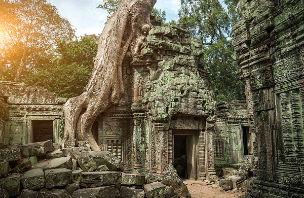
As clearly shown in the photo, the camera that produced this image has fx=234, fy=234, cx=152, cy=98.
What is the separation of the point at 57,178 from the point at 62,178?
0.08m

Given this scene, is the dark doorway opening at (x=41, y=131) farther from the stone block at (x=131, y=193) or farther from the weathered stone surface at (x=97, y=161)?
the stone block at (x=131, y=193)

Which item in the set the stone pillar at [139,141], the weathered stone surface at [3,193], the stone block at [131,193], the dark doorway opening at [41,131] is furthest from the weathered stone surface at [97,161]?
the dark doorway opening at [41,131]

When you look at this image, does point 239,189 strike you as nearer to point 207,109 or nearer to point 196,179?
point 196,179

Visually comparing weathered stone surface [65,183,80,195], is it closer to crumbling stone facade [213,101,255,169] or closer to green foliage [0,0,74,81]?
crumbling stone facade [213,101,255,169]

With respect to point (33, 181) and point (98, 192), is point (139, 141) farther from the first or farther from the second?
point (33, 181)

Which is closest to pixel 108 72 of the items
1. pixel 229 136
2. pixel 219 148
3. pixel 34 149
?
pixel 34 149

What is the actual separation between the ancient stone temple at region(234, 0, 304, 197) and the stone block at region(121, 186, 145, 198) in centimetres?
202

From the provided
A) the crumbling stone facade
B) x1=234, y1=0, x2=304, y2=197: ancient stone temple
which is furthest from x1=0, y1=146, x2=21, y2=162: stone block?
the crumbling stone facade

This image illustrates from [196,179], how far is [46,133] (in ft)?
25.7

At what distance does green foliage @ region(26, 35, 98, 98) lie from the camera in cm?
1241

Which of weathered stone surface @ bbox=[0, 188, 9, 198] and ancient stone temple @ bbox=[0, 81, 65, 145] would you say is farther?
ancient stone temple @ bbox=[0, 81, 65, 145]

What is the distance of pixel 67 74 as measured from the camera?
40.7 ft

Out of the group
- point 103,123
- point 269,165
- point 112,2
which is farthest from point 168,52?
point 112,2

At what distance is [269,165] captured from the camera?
3.17 metres
